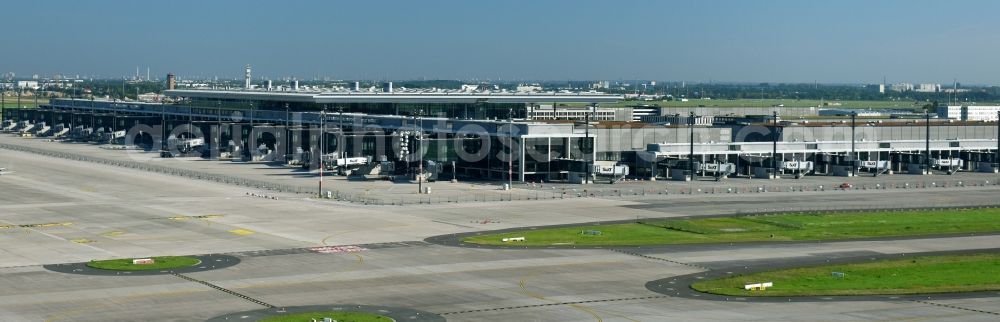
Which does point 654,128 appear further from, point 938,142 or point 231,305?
point 231,305

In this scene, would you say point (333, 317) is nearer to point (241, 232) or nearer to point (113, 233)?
point (241, 232)

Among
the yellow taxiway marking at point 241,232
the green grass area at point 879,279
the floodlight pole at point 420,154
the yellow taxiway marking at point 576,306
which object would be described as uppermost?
the floodlight pole at point 420,154


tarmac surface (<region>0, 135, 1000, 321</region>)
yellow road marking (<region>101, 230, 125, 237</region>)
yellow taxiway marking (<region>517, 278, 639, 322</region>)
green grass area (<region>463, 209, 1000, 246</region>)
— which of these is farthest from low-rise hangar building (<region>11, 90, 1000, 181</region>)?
yellow taxiway marking (<region>517, 278, 639, 322</region>)

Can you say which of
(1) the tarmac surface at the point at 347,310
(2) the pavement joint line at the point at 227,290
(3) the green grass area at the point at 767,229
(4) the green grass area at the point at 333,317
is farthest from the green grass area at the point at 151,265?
(3) the green grass area at the point at 767,229

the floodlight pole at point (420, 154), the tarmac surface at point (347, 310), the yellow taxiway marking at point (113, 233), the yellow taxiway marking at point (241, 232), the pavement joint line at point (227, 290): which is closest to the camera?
the tarmac surface at point (347, 310)

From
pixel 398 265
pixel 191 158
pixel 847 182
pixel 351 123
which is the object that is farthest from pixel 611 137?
pixel 398 265

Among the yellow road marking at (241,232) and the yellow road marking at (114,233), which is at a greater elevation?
the yellow road marking at (241,232)

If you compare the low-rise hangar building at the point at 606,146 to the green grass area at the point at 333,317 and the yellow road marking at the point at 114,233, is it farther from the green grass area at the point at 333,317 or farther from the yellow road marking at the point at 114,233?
the green grass area at the point at 333,317
